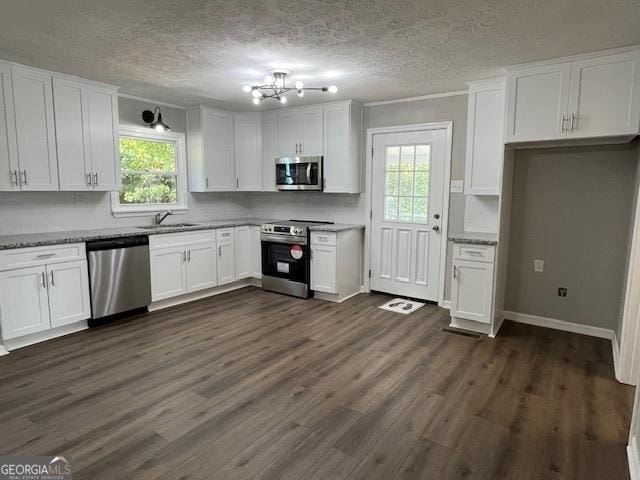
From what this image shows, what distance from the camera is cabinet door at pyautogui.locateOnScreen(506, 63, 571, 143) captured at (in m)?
3.16

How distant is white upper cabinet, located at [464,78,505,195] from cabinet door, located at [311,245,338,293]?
1706 millimetres

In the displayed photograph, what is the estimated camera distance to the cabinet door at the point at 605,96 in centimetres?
290

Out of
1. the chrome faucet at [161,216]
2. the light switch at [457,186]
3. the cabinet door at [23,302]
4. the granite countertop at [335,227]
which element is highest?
the light switch at [457,186]

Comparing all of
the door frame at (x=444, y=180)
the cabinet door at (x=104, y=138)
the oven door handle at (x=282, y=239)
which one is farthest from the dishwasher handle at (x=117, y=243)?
the door frame at (x=444, y=180)

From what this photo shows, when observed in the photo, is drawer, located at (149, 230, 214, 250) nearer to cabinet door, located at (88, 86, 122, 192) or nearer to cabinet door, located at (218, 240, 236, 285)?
cabinet door, located at (218, 240, 236, 285)

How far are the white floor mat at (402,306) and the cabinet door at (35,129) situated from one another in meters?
3.71

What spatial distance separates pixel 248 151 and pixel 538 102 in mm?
3702

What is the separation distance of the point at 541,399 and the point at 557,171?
2251 millimetres

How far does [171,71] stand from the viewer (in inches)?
139

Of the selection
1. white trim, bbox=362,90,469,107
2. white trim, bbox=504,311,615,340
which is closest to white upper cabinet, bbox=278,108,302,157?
A: white trim, bbox=362,90,469,107

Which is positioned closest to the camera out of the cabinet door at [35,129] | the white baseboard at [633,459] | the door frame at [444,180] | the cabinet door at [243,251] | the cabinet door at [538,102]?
the white baseboard at [633,459]

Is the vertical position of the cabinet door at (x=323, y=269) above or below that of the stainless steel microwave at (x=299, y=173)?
below

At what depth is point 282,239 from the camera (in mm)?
4984

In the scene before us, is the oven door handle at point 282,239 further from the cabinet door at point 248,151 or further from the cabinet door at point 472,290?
the cabinet door at point 472,290
